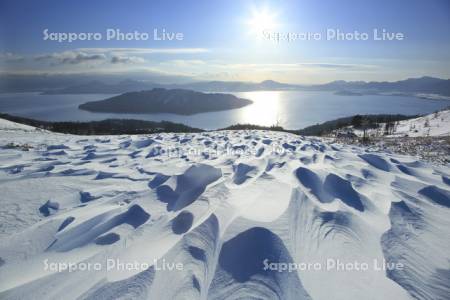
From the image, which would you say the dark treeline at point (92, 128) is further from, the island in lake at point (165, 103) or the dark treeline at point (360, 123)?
the island in lake at point (165, 103)

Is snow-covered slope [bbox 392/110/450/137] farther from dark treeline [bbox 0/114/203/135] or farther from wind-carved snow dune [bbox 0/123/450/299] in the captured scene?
dark treeline [bbox 0/114/203/135]

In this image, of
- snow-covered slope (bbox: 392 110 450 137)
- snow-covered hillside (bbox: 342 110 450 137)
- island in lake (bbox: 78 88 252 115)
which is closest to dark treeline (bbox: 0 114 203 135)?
snow-covered hillside (bbox: 342 110 450 137)

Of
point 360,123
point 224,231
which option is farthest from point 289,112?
point 224,231

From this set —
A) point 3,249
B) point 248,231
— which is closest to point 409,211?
point 248,231

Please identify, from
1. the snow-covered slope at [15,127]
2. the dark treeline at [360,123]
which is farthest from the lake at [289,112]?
the snow-covered slope at [15,127]

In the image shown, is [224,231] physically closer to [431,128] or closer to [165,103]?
[431,128]
